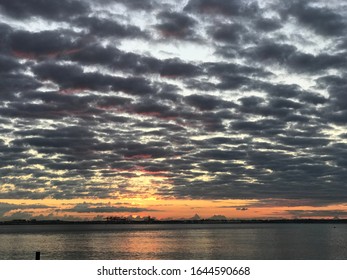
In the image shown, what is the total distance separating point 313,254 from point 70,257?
54.6 meters

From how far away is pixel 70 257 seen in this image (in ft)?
351
